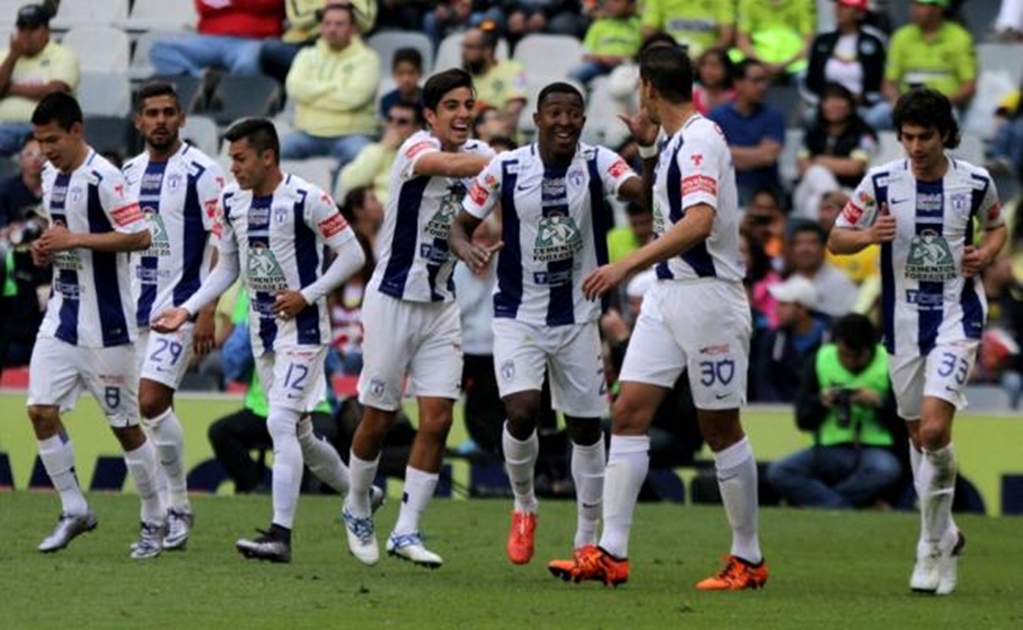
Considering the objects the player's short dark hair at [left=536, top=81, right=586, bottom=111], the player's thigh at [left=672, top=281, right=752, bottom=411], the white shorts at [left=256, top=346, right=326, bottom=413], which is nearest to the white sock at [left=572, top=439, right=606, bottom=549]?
the player's thigh at [left=672, top=281, right=752, bottom=411]

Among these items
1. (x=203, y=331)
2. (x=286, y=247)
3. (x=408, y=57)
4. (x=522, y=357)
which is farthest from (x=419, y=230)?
(x=408, y=57)

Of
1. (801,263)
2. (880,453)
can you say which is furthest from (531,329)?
(801,263)

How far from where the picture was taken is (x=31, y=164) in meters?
22.4

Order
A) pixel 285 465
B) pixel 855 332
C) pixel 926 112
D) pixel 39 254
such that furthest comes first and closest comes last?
pixel 855 332
pixel 39 254
pixel 285 465
pixel 926 112

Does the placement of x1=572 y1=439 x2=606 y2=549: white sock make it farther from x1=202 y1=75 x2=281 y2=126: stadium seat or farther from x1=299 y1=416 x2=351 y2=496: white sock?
x1=202 y1=75 x2=281 y2=126: stadium seat

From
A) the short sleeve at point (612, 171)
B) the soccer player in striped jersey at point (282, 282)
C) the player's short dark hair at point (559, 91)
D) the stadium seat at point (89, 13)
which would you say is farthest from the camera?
the stadium seat at point (89, 13)

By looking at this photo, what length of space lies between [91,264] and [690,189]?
3.69 m

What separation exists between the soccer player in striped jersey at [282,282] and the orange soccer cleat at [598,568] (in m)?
1.76

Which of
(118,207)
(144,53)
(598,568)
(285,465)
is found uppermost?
(144,53)

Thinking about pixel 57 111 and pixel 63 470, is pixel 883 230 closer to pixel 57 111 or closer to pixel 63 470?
pixel 57 111

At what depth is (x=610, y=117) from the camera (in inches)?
936

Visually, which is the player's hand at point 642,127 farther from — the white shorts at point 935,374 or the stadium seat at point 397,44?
the stadium seat at point 397,44

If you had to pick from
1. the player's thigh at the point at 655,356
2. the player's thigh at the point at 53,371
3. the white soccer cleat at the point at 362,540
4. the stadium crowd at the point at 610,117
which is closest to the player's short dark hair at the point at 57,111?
the player's thigh at the point at 53,371

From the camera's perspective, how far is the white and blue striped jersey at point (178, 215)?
15211mm
